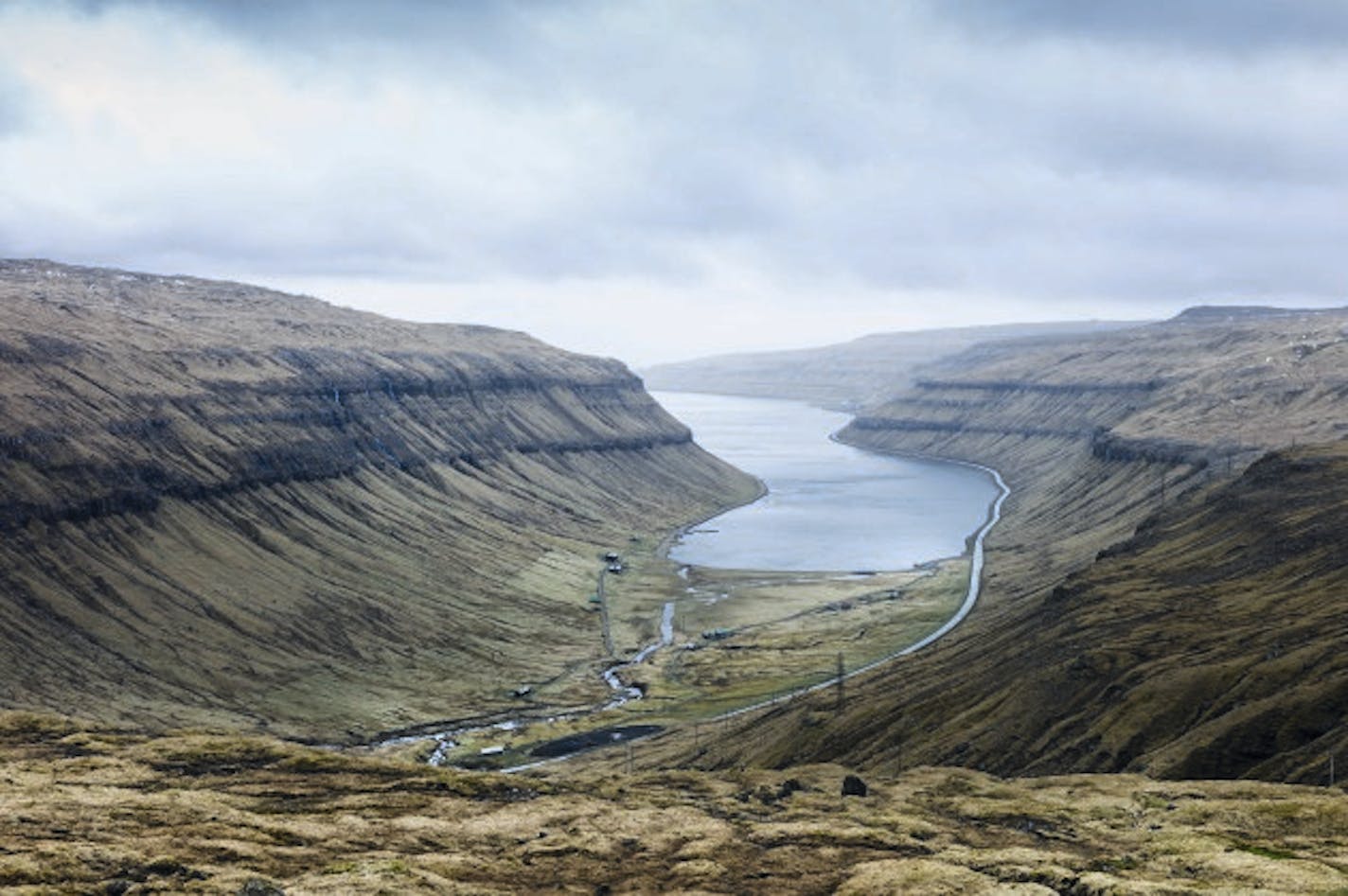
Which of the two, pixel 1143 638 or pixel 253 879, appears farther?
pixel 1143 638

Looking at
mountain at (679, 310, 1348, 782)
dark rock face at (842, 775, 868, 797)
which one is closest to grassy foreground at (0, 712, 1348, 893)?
dark rock face at (842, 775, 868, 797)

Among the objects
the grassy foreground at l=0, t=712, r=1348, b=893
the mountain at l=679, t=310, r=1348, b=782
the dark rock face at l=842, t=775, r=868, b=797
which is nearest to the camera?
the grassy foreground at l=0, t=712, r=1348, b=893

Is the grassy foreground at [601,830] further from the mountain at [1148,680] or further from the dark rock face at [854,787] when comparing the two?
the mountain at [1148,680]

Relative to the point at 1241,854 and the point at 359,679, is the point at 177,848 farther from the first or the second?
the point at 359,679

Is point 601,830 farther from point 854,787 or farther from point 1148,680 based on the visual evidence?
point 1148,680

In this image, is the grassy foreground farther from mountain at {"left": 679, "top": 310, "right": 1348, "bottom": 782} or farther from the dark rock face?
mountain at {"left": 679, "top": 310, "right": 1348, "bottom": 782}

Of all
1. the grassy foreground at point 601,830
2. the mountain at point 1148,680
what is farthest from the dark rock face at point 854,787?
the mountain at point 1148,680

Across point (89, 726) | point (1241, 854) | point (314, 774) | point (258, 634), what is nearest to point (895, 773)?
point (1241, 854)

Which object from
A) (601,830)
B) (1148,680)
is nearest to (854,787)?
(601,830)
